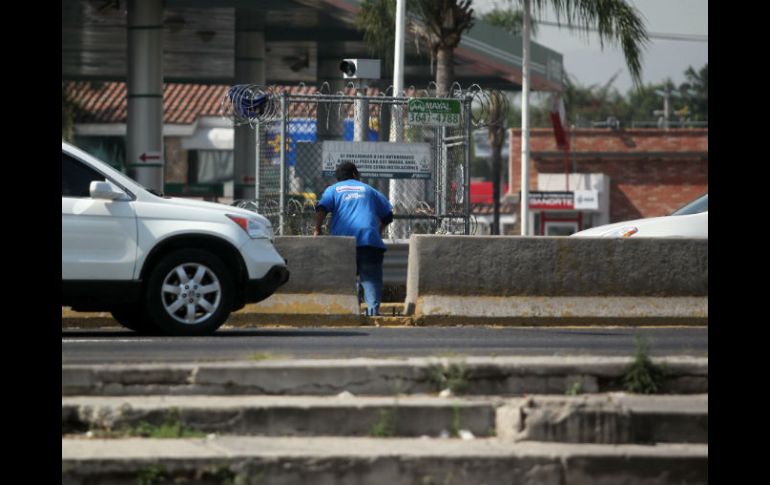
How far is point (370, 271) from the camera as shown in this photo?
1488 cm

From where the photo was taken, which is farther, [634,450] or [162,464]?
[634,450]

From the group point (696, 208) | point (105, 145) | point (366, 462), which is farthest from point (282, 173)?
point (105, 145)

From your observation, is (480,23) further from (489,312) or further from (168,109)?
(168,109)

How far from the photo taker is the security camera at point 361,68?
21.1m

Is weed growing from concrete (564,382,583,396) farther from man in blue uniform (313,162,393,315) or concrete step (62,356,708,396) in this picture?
man in blue uniform (313,162,393,315)

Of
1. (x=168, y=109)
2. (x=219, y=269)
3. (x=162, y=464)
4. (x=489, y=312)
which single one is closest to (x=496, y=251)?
(x=489, y=312)

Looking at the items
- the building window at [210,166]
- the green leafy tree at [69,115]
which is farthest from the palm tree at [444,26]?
the building window at [210,166]

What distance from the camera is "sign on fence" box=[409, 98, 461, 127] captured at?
19.0 metres

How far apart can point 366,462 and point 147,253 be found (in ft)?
18.7

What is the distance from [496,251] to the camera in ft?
46.5

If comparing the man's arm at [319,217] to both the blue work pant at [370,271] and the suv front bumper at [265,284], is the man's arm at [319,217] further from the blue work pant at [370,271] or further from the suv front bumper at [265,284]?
the suv front bumper at [265,284]

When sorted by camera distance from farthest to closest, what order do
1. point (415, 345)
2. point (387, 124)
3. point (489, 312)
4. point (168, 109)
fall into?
point (168, 109), point (387, 124), point (489, 312), point (415, 345)

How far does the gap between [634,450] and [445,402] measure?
1.01 metres

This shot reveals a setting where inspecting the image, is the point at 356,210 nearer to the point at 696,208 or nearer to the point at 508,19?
the point at 696,208
